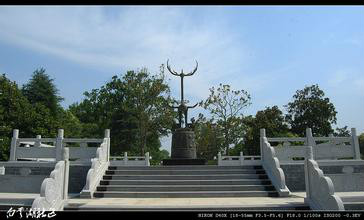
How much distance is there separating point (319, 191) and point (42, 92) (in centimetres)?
2880

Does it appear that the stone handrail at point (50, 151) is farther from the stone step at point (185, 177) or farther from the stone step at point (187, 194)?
the stone step at point (187, 194)

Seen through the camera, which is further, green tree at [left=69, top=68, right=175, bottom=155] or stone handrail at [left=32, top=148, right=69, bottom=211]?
green tree at [left=69, top=68, right=175, bottom=155]

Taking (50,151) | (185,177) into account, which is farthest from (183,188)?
(50,151)

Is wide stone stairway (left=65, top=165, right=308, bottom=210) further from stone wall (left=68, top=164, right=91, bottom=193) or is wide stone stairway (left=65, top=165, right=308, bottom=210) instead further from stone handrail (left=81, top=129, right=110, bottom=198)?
stone wall (left=68, top=164, right=91, bottom=193)

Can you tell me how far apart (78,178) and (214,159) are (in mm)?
20691

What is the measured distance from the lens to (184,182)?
34.3 feet

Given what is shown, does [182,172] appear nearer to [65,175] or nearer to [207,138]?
[65,175]

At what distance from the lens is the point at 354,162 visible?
30.1 feet

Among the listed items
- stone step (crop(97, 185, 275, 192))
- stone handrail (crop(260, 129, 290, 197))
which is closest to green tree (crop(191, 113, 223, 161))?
stone handrail (crop(260, 129, 290, 197))

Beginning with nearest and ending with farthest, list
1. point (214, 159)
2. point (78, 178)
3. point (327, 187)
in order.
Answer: point (327, 187)
point (78, 178)
point (214, 159)

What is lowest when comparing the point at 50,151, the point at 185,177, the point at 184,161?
the point at 185,177

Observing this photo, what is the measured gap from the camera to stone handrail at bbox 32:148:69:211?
6410 mm
